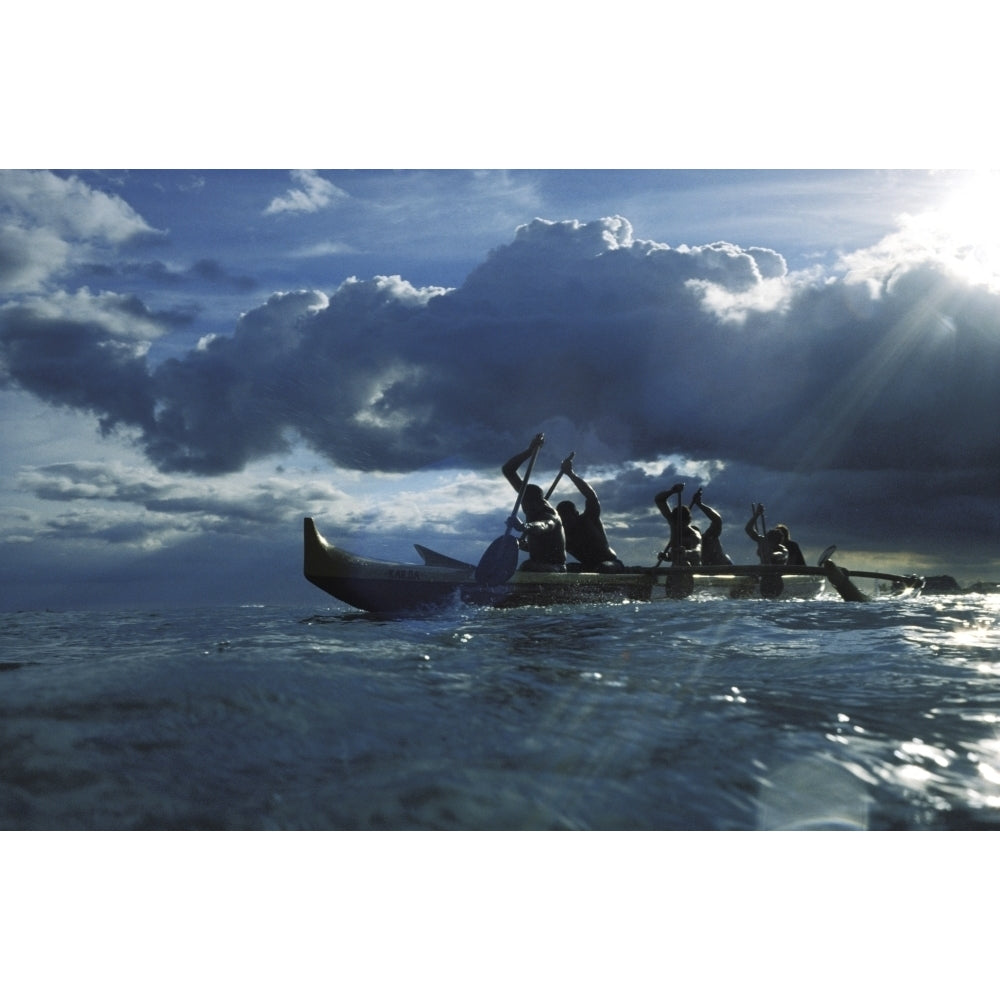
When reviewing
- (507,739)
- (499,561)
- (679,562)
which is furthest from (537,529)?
(507,739)

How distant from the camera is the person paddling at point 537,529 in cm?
912

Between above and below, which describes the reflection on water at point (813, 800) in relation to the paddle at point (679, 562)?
above

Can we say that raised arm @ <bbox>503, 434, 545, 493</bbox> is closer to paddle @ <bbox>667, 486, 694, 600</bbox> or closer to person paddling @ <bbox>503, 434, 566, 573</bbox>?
person paddling @ <bbox>503, 434, 566, 573</bbox>

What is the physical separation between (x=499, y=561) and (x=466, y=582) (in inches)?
23.8

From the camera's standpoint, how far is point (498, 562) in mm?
8711

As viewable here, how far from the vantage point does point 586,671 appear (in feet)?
14.5

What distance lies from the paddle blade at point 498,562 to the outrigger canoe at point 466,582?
0.07 meters

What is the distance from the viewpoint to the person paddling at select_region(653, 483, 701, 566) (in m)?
12.5

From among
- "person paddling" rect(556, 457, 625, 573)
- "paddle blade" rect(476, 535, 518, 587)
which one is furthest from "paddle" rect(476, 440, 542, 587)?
"person paddling" rect(556, 457, 625, 573)

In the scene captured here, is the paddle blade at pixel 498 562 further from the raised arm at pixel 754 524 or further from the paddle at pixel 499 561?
the raised arm at pixel 754 524

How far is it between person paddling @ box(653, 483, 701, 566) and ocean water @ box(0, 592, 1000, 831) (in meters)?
7.13

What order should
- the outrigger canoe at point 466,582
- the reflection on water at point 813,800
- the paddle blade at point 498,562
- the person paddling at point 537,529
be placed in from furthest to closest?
the person paddling at point 537,529
the paddle blade at point 498,562
the outrigger canoe at point 466,582
the reflection on water at point 813,800

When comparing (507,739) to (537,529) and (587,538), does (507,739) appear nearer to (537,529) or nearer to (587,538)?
(537,529)

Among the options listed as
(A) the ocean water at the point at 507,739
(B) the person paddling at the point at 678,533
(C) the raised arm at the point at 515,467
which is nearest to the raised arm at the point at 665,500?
(B) the person paddling at the point at 678,533
